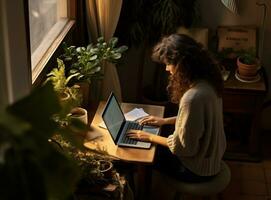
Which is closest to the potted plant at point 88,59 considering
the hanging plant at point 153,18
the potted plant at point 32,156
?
the hanging plant at point 153,18

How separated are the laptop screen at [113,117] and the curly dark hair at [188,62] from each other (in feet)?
1.23

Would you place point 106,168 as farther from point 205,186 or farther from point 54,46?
point 54,46

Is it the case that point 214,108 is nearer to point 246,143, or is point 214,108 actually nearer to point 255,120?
point 255,120

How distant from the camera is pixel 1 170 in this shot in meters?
1.40

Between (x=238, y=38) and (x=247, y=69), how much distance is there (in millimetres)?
336

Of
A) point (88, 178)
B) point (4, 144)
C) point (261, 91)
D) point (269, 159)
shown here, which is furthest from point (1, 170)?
point (269, 159)

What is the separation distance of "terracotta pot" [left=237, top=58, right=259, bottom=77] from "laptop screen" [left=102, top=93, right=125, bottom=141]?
1.08 meters

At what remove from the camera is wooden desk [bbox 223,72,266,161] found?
389 cm

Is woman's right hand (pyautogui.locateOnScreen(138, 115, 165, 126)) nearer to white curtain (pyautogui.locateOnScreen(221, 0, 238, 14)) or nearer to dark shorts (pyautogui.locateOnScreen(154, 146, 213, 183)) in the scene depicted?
dark shorts (pyautogui.locateOnScreen(154, 146, 213, 183))

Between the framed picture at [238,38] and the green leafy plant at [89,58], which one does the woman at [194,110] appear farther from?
the framed picture at [238,38]

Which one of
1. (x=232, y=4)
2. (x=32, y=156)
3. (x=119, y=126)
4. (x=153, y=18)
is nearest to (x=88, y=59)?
(x=119, y=126)

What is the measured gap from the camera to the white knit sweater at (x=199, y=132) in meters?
2.93

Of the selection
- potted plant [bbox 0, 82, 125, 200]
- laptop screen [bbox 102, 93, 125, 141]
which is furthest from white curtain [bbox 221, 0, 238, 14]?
potted plant [bbox 0, 82, 125, 200]

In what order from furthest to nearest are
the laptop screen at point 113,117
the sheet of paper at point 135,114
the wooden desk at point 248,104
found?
the wooden desk at point 248,104 < the sheet of paper at point 135,114 < the laptop screen at point 113,117
